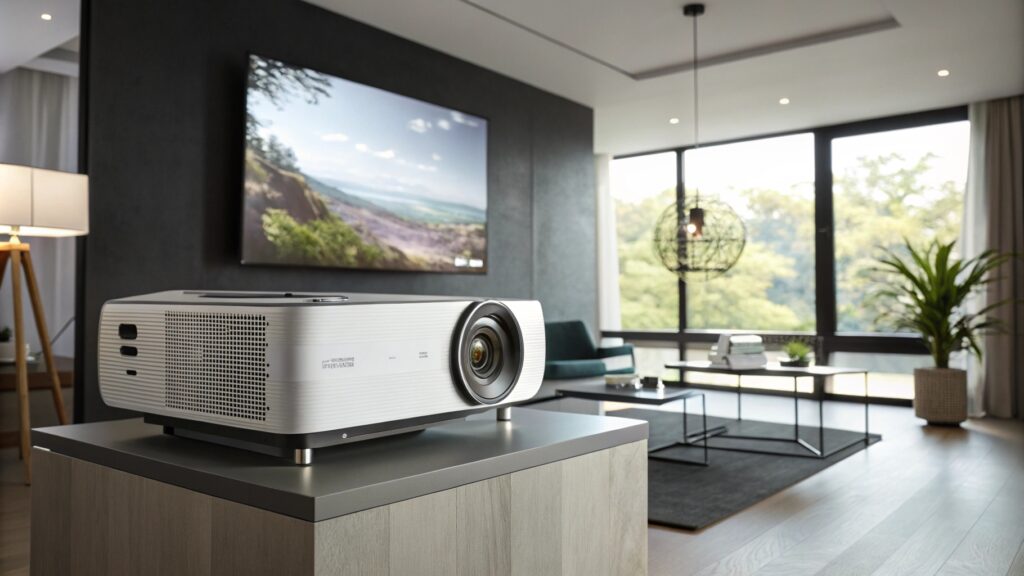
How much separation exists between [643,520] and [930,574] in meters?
1.70

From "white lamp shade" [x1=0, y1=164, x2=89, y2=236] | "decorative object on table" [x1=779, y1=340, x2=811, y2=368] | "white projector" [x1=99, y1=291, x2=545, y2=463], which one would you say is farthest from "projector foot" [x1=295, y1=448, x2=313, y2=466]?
"decorative object on table" [x1=779, y1=340, x2=811, y2=368]

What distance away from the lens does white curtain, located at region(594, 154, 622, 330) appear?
8.16m

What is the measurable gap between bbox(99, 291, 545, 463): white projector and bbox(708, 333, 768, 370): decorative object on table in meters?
3.65

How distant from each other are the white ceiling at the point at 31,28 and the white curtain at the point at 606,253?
570 cm

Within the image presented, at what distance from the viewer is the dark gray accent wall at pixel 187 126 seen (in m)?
3.12

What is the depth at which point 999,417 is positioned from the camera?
581cm

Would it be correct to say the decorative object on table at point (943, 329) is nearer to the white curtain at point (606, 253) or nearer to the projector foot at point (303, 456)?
→ the white curtain at point (606, 253)

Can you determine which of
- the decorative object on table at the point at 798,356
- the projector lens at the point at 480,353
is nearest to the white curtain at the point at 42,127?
the projector lens at the point at 480,353

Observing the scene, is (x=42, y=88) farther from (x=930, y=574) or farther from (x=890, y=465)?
(x=890, y=465)

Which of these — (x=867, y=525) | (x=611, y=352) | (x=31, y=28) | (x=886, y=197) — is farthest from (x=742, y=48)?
(x=31, y=28)

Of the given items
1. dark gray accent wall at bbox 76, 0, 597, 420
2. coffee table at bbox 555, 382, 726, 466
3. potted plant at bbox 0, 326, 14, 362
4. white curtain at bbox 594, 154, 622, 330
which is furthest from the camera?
white curtain at bbox 594, 154, 622, 330

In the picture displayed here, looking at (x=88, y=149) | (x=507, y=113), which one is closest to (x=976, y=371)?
(x=507, y=113)

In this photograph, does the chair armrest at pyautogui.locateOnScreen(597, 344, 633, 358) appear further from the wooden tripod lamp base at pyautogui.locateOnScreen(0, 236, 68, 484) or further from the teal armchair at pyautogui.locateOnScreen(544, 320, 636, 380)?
the wooden tripod lamp base at pyautogui.locateOnScreen(0, 236, 68, 484)

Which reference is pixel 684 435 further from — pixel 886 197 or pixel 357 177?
pixel 886 197
